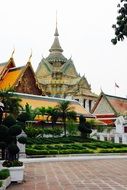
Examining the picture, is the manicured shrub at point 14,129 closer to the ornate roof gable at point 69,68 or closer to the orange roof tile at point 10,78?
the orange roof tile at point 10,78

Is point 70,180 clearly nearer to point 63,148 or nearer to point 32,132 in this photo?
point 63,148

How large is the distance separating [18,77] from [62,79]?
22978 mm

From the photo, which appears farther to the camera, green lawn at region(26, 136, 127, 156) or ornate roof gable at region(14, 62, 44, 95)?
ornate roof gable at region(14, 62, 44, 95)

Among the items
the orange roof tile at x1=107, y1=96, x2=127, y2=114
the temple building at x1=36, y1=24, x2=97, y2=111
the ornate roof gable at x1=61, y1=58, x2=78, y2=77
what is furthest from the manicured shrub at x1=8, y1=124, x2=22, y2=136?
the ornate roof gable at x1=61, y1=58, x2=78, y2=77

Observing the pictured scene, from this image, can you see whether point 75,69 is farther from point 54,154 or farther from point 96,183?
point 96,183

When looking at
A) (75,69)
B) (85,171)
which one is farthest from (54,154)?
(75,69)

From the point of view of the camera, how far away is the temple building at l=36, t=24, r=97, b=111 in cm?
6276

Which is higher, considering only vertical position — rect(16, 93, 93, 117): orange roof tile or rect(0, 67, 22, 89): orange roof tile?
rect(0, 67, 22, 89): orange roof tile

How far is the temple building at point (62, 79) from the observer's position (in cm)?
6276

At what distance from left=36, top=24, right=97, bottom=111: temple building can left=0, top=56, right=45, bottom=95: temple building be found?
1872 cm

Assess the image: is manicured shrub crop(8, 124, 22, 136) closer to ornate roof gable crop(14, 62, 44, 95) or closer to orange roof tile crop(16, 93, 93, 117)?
orange roof tile crop(16, 93, 93, 117)

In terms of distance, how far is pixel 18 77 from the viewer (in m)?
40.9

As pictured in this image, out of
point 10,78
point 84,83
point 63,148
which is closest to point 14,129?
point 63,148

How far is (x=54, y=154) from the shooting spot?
21688 millimetres
